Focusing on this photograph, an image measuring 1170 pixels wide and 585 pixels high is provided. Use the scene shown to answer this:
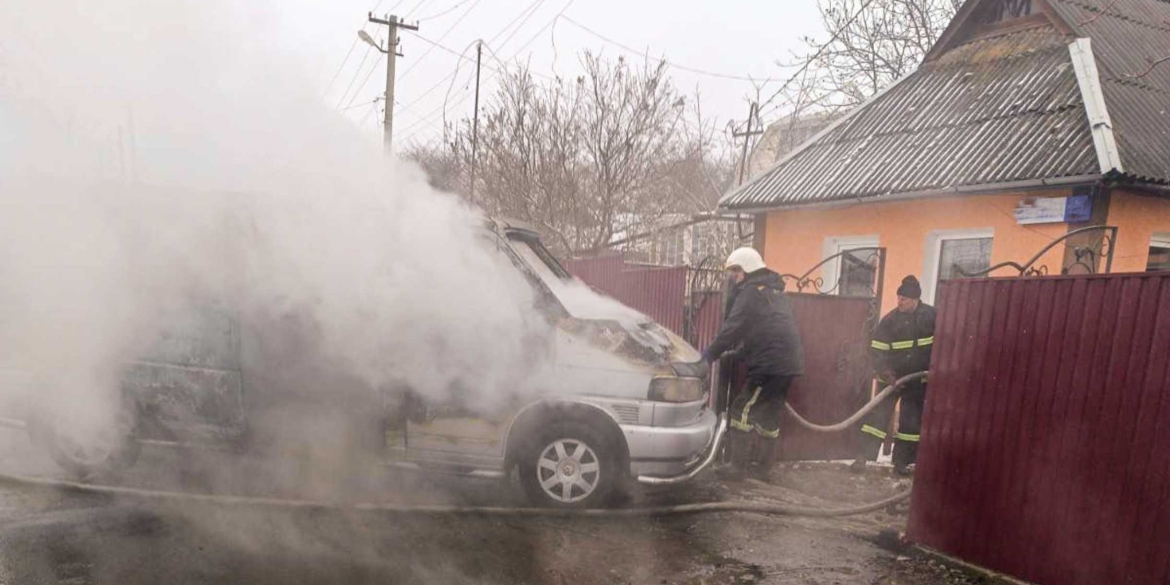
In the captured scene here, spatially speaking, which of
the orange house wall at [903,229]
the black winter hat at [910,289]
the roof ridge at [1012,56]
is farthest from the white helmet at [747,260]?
the roof ridge at [1012,56]

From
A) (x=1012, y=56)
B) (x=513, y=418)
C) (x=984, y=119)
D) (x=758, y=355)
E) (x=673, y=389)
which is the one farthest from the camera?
(x=1012, y=56)

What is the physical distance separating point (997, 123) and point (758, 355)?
17.9 feet

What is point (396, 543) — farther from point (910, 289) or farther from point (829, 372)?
point (910, 289)

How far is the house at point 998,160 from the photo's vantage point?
7.34m

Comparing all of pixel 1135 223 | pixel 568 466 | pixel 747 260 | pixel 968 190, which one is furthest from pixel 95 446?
pixel 1135 223

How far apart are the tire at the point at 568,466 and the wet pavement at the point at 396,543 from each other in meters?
0.17

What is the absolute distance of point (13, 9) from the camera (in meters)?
4.06

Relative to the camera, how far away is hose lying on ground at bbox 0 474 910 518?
15.1 feet

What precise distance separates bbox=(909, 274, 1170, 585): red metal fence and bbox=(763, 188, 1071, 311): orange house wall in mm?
4211

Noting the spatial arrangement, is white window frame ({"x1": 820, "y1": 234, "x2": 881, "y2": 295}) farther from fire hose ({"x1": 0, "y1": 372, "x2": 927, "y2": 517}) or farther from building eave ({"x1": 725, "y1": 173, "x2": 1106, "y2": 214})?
→ fire hose ({"x1": 0, "y1": 372, "x2": 927, "y2": 517})

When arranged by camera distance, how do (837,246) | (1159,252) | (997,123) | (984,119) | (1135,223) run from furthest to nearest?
(837,246) → (984,119) → (997,123) → (1159,252) → (1135,223)

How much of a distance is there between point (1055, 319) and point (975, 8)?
8.80 metres

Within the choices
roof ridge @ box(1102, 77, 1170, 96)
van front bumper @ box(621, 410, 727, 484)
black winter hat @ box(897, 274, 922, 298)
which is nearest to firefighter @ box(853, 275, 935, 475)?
black winter hat @ box(897, 274, 922, 298)

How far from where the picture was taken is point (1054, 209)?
24.4 feet
